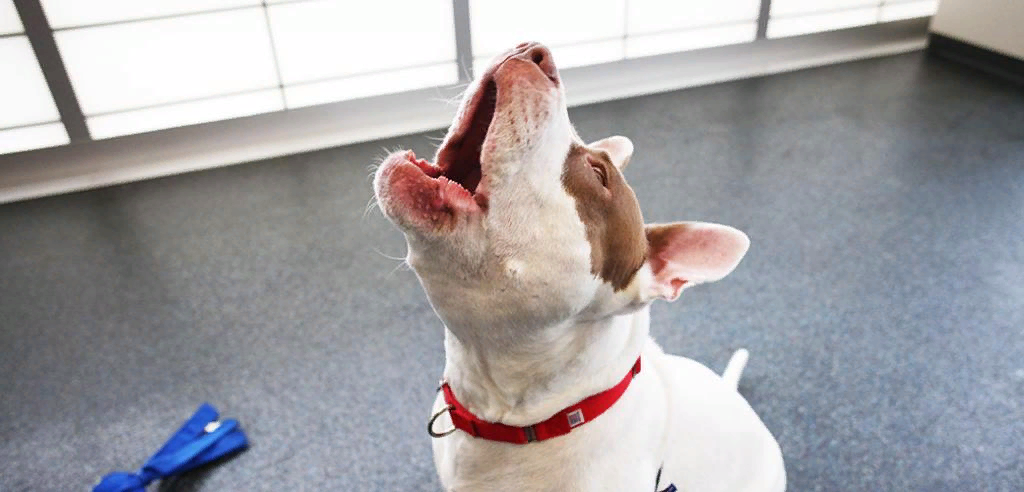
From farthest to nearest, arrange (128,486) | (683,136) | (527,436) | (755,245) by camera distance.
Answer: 1. (683,136)
2. (755,245)
3. (128,486)
4. (527,436)

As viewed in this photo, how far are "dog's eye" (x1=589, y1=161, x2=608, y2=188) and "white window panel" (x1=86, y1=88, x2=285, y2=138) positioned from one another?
309cm

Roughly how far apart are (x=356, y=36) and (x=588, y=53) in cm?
129

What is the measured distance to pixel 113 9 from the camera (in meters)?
3.47

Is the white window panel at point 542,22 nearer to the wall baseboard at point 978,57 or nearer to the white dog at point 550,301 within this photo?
the wall baseboard at point 978,57

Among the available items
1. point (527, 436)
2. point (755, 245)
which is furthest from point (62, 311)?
point (755, 245)

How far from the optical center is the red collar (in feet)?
3.96

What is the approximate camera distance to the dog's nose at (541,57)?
1025 millimetres

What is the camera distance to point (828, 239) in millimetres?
2922

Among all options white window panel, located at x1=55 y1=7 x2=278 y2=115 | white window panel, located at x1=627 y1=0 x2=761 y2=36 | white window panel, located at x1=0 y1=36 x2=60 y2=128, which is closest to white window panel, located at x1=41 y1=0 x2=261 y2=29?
white window panel, located at x1=55 y1=7 x2=278 y2=115

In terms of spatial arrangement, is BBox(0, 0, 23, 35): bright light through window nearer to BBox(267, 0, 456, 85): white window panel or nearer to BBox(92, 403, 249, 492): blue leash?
BBox(267, 0, 456, 85): white window panel

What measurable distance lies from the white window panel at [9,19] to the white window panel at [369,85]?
3.76 ft

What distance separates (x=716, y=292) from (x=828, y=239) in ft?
1.90

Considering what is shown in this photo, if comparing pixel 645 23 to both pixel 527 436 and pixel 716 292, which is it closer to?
pixel 716 292

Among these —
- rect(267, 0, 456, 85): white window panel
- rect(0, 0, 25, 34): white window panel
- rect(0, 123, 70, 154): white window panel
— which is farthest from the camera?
rect(267, 0, 456, 85): white window panel
